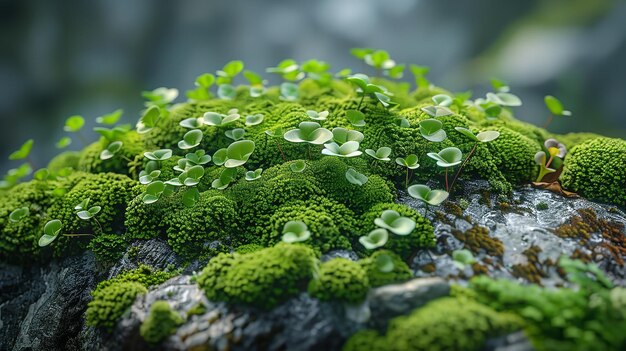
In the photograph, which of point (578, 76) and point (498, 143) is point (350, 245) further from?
point (578, 76)

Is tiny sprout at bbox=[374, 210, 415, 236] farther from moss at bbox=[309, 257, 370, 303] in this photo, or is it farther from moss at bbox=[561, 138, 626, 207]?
moss at bbox=[561, 138, 626, 207]

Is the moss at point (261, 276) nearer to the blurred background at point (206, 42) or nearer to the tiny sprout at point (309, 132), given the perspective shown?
the tiny sprout at point (309, 132)

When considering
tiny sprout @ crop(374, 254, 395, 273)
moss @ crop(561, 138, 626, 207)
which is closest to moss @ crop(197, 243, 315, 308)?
tiny sprout @ crop(374, 254, 395, 273)

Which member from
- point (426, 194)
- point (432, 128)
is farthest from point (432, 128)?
point (426, 194)

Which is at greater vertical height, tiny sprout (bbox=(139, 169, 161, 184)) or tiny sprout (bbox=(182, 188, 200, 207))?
tiny sprout (bbox=(182, 188, 200, 207))

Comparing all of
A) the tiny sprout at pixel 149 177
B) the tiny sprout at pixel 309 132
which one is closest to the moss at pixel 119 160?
the tiny sprout at pixel 149 177

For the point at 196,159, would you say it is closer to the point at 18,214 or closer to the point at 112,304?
the point at 112,304
